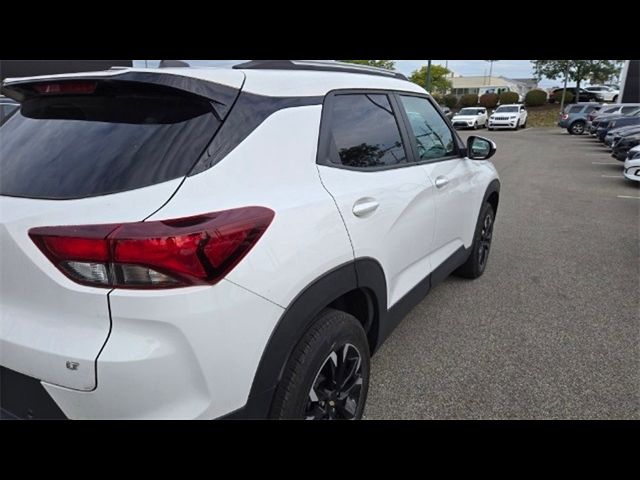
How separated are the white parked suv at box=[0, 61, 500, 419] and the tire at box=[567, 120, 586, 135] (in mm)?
26933

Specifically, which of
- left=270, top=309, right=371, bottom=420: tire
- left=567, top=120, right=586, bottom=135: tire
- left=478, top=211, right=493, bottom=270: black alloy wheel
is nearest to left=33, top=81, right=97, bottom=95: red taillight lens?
left=270, top=309, right=371, bottom=420: tire

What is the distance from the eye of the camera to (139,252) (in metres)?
1.23

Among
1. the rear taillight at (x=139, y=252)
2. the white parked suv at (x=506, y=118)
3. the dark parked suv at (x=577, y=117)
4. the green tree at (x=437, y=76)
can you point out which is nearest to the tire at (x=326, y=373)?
the rear taillight at (x=139, y=252)

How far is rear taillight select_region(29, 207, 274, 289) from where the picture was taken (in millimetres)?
1231

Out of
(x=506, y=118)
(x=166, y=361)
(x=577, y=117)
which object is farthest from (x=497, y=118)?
(x=166, y=361)

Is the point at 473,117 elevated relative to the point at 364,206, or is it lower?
lower

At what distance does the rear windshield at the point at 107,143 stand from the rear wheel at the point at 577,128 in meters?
27.7

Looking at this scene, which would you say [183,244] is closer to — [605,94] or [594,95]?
[594,95]

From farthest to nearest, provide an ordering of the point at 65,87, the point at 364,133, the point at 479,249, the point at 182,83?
1. the point at 479,249
2. the point at 364,133
3. the point at 65,87
4. the point at 182,83

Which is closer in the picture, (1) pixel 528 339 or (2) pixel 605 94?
(1) pixel 528 339

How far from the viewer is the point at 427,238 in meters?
2.68

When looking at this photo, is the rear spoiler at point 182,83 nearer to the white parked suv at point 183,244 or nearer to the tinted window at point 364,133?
the white parked suv at point 183,244

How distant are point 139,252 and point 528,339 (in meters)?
2.82

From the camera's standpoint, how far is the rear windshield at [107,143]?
1.37m
